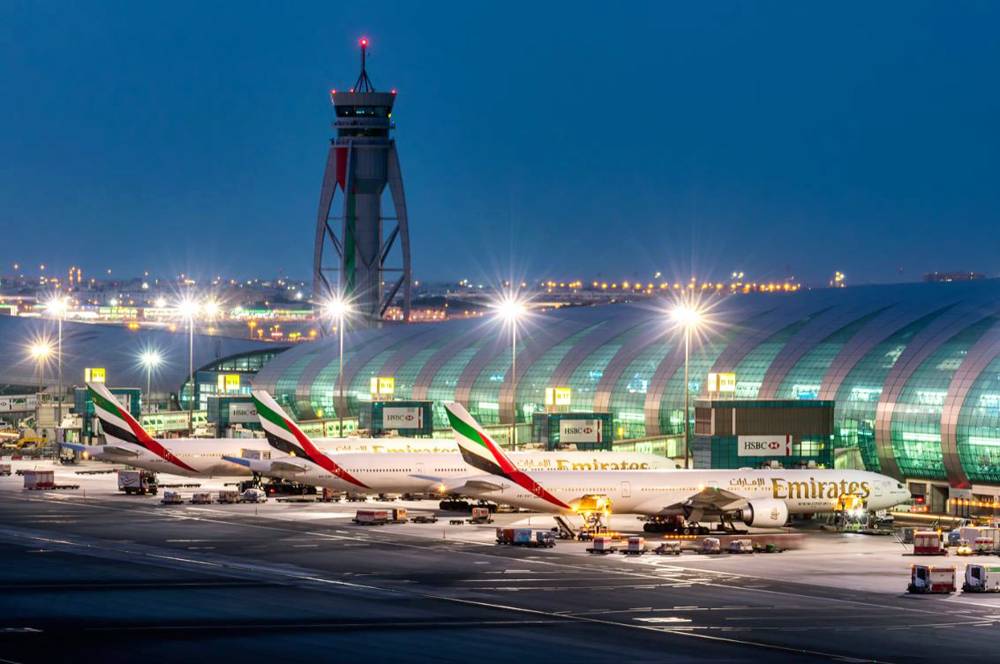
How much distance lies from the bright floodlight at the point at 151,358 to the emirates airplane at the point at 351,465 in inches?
3648

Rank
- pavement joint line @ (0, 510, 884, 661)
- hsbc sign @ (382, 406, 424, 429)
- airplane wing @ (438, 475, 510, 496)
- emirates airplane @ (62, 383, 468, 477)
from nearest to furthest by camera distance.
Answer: pavement joint line @ (0, 510, 884, 661) < airplane wing @ (438, 475, 510, 496) < emirates airplane @ (62, 383, 468, 477) < hsbc sign @ (382, 406, 424, 429)

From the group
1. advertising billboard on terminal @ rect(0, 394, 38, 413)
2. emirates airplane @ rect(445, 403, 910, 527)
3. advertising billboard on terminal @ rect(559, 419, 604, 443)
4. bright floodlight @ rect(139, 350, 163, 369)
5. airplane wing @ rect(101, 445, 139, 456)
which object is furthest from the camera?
bright floodlight @ rect(139, 350, 163, 369)

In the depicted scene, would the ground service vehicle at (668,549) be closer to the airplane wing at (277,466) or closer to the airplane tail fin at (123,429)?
the airplane wing at (277,466)

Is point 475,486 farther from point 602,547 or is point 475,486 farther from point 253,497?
point 253,497

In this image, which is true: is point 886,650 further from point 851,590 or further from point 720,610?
point 851,590

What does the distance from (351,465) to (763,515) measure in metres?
25.4

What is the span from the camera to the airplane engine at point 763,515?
84750mm

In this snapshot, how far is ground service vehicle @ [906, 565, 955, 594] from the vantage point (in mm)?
63406

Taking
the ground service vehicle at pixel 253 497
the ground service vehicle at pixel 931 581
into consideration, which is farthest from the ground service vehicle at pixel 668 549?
the ground service vehicle at pixel 253 497

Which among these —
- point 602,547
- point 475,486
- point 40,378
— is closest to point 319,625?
point 602,547

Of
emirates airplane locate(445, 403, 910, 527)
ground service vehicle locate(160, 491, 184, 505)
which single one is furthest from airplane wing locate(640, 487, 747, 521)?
ground service vehicle locate(160, 491, 184, 505)

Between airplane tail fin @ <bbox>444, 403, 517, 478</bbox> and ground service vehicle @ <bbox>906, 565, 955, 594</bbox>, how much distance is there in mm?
27679

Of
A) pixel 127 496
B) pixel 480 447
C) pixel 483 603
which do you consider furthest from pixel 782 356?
pixel 483 603

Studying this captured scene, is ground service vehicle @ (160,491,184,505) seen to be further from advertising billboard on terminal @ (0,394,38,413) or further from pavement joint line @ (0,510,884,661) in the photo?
advertising billboard on terminal @ (0,394,38,413)
